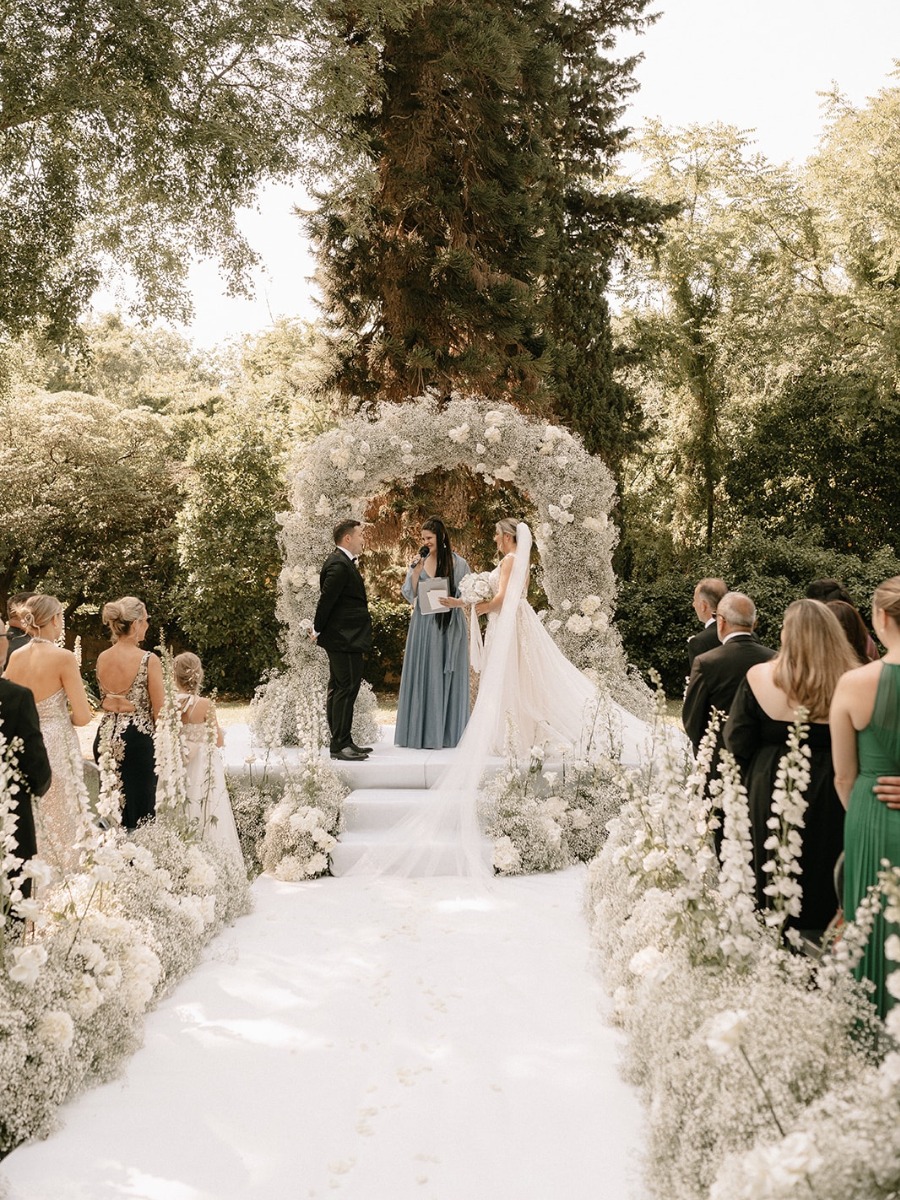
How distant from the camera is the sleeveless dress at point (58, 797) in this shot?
5629 millimetres

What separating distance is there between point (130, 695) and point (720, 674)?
3642 mm

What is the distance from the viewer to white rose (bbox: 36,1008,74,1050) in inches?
137

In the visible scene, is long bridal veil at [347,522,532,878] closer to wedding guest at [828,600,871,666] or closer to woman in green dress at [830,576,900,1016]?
wedding guest at [828,600,871,666]

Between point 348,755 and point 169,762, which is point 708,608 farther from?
point 348,755

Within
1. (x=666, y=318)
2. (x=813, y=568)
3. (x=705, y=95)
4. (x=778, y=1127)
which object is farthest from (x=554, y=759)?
(x=705, y=95)

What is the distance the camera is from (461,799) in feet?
24.3

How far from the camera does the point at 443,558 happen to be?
9266mm

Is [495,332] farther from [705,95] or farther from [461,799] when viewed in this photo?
[705,95]

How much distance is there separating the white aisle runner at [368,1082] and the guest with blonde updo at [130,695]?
1263mm

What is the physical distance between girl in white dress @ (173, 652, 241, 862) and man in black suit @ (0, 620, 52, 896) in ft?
5.27

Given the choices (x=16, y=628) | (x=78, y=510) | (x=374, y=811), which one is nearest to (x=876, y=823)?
(x=374, y=811)

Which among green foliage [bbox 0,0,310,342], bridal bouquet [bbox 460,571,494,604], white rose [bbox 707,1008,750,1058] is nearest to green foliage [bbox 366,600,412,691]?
green foliage [bbox 0,0,310,342]

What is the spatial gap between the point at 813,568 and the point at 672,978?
1570 centimetres

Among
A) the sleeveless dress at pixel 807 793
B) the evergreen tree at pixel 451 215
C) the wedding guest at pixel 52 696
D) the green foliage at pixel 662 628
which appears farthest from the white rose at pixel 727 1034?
the green foliage at pixel 662 628
